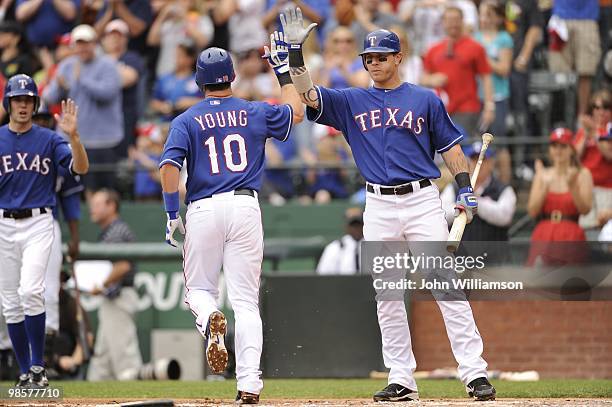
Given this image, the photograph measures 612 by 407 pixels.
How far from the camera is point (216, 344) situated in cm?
826

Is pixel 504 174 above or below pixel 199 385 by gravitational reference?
above

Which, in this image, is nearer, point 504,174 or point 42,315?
point 42,315

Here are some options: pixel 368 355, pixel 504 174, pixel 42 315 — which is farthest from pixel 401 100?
pixel 504 174

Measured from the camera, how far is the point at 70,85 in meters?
15.2

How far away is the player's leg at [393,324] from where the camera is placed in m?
8.78

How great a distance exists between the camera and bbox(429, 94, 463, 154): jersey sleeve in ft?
29.2

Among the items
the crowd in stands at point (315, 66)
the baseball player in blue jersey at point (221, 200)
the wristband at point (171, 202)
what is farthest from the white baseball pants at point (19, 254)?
the crowd in stands at point (315, 66)

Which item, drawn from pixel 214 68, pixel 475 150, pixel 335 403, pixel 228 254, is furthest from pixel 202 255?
pixel 475 150

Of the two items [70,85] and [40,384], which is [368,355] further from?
[70,85]

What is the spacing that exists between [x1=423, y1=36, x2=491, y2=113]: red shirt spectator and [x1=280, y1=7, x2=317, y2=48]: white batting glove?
5.60 m

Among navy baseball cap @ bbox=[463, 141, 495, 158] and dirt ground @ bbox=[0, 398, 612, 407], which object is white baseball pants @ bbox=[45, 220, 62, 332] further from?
navy baseball cap @ bbox=[463, 141, 495, 158]

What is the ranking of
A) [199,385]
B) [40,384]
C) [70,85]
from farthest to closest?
[70,85], [199,385], [40,384]

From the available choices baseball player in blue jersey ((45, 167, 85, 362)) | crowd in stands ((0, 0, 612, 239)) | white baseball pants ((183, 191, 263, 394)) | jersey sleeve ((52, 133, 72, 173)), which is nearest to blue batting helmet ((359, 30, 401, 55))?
white baseball pants ((183, 191, 263, 394))

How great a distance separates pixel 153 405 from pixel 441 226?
2.41 metres
